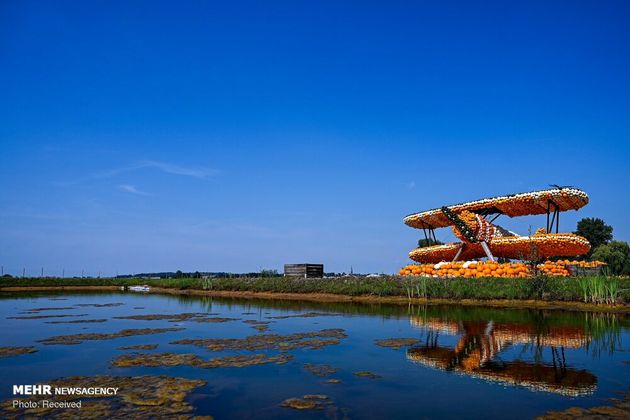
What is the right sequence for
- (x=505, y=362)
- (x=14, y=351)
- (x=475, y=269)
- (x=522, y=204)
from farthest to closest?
(x=522, y=204), (x=475, y=269), (x=14, y=351), (x=505, y=362)

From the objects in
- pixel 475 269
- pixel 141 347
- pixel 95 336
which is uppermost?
pixel 475 269

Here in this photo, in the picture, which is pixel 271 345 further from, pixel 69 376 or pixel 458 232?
pixel 458 232

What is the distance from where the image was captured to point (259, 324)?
1620cm

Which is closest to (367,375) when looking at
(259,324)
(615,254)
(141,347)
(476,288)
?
(141,347)

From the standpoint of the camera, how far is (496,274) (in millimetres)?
29875

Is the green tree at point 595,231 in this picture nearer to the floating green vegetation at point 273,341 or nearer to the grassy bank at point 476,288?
the grassy bank at point 476,288

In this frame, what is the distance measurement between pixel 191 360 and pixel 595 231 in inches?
2772

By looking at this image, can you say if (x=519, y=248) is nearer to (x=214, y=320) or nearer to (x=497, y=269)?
(x=497, y=269)

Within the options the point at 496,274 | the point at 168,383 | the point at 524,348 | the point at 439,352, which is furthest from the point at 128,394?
the point at 496,274

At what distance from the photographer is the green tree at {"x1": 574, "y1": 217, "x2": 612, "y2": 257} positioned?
6350 cm

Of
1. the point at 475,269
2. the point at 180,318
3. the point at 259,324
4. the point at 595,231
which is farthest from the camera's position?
the point at 595,231

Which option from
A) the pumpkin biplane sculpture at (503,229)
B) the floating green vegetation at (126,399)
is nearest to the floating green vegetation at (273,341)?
the floating green vegetation at (126,399)

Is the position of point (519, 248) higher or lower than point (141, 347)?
higher

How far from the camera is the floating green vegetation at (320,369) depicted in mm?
8508
